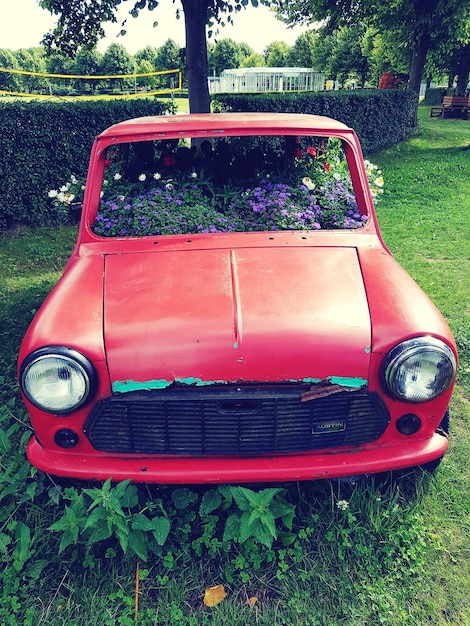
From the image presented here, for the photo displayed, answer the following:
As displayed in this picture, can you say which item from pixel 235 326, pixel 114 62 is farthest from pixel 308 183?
pixel 114 62

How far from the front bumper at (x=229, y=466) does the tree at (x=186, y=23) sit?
21.5 ft

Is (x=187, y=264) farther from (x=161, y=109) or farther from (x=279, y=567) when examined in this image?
(x=161, y=109)

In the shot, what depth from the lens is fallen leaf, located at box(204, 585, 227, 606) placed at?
81.0 inches

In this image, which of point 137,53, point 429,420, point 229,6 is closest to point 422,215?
point 229,6

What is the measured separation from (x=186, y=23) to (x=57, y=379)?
22.2ft

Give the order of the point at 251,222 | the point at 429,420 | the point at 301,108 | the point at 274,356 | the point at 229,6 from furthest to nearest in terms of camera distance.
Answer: the point at 301,108 → the point at 229,6 → the point at 251,222 → the point at 429,420 → the point at 274,356

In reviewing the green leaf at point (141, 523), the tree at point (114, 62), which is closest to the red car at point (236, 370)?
the green leaf at point (141, 523)

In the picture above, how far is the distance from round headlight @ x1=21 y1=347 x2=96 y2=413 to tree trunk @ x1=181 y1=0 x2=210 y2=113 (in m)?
6.44

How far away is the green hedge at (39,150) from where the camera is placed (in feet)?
21.5

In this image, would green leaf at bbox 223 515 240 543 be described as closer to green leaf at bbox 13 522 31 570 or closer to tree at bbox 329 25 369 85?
green leaf at bbox 13 522 31 570

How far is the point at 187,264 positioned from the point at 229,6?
6.58 m

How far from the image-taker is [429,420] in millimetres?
2150

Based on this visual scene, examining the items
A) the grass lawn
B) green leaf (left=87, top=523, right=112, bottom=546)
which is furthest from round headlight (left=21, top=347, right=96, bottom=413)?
green leaf (left=87, top=523, right=112, bottom=546)

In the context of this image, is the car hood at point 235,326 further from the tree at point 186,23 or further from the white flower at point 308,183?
the tree at point 186,23
